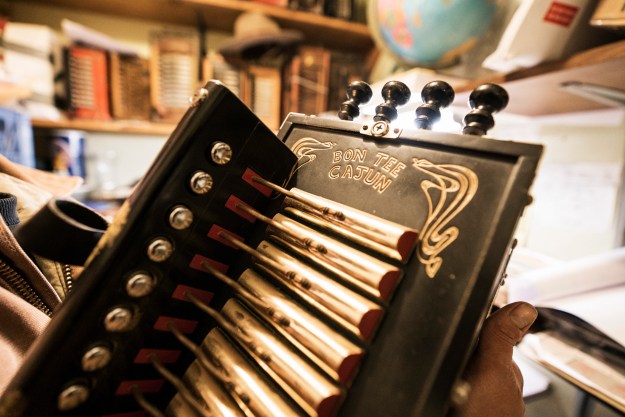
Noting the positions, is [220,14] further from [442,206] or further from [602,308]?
[602,308]

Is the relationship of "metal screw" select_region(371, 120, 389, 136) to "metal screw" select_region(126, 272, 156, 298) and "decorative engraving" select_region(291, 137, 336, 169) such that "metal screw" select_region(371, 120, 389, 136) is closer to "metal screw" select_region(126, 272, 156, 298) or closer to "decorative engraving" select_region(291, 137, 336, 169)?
"decorative engraving" select_region(291, 137, 336, 169)

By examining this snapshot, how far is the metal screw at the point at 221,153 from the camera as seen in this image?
49 centimetres

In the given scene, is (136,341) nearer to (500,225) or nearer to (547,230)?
(500,225)

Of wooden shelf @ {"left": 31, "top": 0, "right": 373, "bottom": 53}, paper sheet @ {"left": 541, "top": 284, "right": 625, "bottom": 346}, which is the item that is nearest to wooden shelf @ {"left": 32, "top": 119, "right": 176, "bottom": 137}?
wooden shelf @ {"left": 31, "top": 0, "right": 373, "bottom": 53}

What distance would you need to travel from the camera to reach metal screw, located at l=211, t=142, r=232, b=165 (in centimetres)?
49

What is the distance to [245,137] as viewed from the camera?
1.70 ft

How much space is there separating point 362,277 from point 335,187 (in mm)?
163

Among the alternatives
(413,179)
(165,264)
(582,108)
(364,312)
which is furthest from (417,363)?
(582,108)

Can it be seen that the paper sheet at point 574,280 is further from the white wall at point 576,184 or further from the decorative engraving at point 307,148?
the decorative engraving at point 307,148

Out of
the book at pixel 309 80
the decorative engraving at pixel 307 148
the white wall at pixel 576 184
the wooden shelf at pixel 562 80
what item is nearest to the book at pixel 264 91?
the book at pixel 309 80

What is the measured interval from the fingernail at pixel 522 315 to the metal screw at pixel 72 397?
59cm

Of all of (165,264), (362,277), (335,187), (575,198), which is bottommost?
(165,264)

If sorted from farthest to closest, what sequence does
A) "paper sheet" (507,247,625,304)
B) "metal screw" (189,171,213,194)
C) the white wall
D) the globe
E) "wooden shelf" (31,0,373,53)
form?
"wooden shelf" (31,0,373,53) < the white wall < the globe < "paper sheet" (507,247,625,304) < "metal screw" (189,171,213,194)

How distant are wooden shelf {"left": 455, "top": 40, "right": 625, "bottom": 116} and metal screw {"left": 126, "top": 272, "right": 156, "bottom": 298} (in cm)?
89
